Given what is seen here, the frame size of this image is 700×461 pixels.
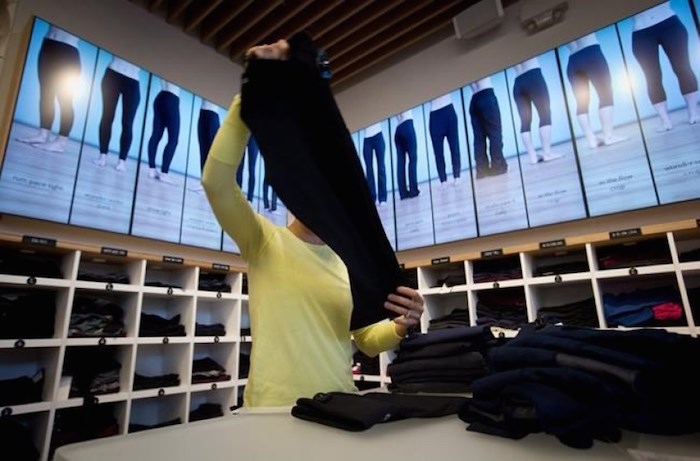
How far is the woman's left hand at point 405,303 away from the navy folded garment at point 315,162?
24mm

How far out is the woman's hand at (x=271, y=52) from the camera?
35.0 inches

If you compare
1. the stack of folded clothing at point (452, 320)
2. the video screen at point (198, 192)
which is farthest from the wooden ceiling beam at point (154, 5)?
the stack of folded clothing at point (452, 320)

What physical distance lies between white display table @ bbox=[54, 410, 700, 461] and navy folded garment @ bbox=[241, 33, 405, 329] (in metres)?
0.43

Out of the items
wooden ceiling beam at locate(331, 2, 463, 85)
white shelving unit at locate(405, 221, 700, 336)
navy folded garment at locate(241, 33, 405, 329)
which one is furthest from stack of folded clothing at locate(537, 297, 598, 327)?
wooden ceiling beam at locate(331, 2, 463, 85)

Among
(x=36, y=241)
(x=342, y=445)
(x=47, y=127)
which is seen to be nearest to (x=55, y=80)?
(x=47, y=127)

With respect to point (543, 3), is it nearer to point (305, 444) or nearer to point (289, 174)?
point (289, 174)

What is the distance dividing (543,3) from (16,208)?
173 inches

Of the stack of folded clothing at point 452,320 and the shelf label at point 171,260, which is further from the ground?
the shelf label at point 171,260

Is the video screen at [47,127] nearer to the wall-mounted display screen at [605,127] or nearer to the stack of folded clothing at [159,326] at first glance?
the stack of folded clothing at [159,326]

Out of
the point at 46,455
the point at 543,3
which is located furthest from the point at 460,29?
the point at 46,455

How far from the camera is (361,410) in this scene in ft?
2.39

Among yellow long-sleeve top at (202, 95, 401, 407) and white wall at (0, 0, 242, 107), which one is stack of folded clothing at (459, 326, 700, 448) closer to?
yellow long-sleeve top at (202, 95, 401, 407)

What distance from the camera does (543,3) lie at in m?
3.45

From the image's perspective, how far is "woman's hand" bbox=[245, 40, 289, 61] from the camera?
2.92ft
